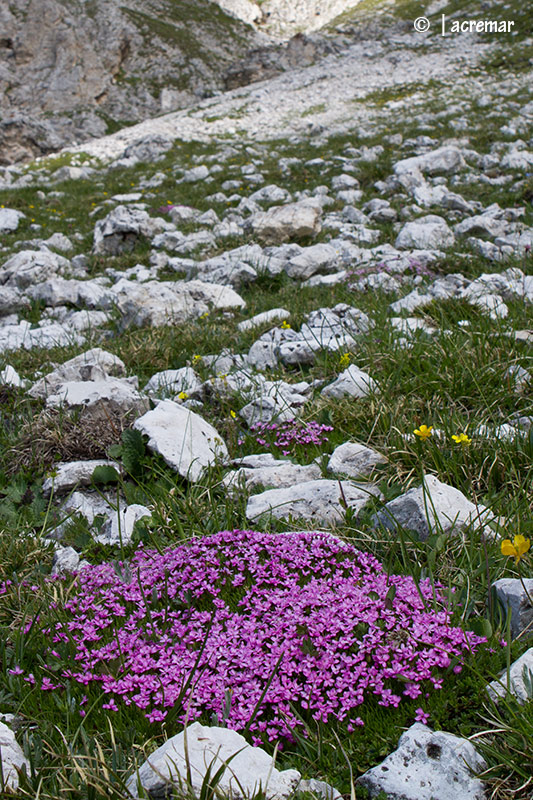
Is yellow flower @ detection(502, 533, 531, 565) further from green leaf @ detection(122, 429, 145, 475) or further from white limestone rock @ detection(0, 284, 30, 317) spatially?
white limestone rock @ detection(0, 284, 30, 317)

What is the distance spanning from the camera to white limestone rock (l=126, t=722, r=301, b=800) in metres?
1.73

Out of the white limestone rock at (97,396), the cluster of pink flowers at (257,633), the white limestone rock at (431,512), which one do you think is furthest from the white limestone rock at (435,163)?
the cluster of pink flowers at (257,633)

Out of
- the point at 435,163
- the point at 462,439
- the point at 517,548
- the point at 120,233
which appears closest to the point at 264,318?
the point at 462,439

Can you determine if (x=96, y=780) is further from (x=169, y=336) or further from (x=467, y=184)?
(x=467, y=184)

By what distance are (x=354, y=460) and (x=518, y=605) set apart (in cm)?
156

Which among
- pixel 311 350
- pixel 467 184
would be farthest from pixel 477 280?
pixel 467 184

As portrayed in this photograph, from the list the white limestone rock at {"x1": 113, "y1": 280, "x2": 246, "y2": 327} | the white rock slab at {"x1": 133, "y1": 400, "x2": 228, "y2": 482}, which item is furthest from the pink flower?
the white limestone rock at {"x1": 113, "y1": 280, "x2": 246, "y2": 327}

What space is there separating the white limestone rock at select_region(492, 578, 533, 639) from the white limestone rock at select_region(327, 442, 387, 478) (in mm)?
1326

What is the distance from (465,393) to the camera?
168 inches

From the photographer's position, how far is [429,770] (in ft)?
5.90

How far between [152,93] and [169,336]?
51814 mm

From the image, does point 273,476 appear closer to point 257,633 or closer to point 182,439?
point 182,439

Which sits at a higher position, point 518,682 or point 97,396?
point 97,396

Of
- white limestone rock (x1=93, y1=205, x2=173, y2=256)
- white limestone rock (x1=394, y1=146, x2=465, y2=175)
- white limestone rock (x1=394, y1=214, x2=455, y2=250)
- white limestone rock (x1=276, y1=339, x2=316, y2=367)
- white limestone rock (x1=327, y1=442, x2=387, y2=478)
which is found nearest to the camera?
white limestone rock (x1=327, y1=442, x2=387, y2=478)
